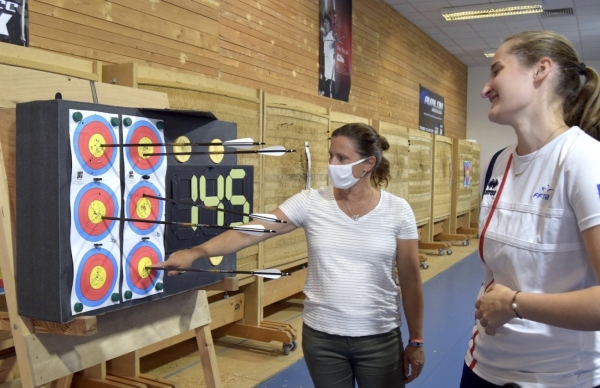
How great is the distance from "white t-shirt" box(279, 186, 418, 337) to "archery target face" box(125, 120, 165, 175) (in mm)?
543

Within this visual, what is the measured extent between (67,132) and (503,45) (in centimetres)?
117

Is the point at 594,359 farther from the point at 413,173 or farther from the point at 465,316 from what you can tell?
the point at 413,173

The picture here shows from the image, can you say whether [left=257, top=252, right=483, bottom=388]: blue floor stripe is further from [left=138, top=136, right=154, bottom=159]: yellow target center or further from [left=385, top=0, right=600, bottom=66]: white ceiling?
[left=385, top=0, right=600, bottom=66]: white ceiling

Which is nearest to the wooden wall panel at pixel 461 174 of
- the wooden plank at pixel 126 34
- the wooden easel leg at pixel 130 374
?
the wooden plank at pixel 126 34

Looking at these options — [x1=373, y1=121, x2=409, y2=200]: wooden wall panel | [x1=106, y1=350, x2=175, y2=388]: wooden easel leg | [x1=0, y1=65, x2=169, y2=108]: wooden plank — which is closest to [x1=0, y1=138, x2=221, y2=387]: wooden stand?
[x1=0, y1=65, x2=169, y2=108]: wooden plank

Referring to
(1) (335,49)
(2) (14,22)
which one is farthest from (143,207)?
(1) (335,49)

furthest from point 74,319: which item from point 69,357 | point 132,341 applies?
point 132,341

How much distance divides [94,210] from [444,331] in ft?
11.2

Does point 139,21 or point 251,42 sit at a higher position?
point 251,42

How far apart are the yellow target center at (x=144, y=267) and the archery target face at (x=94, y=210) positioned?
172 mm

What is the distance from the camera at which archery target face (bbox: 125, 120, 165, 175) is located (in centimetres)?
185

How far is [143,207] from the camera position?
1893 millimetres

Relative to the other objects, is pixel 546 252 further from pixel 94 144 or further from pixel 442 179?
pixel 442 179

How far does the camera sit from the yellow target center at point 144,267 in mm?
1877
